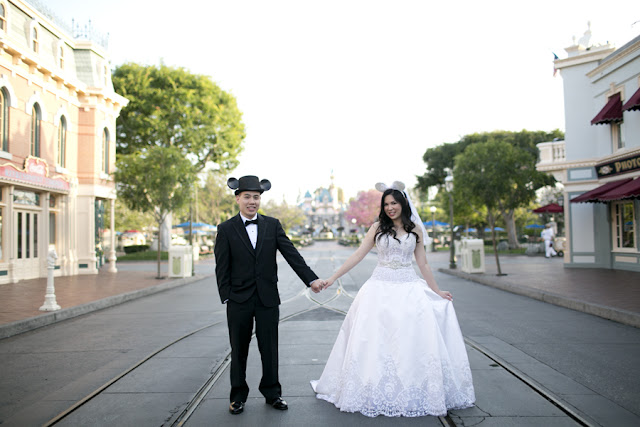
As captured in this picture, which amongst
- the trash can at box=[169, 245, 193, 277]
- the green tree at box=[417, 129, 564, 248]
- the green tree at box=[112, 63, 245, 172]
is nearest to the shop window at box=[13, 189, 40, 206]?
the trash can at box=[169, 245, 193, 277]

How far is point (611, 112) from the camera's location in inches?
683

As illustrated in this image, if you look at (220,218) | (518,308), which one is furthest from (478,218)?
(518,308)

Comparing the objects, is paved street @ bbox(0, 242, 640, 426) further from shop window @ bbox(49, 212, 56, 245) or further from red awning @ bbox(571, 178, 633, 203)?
shop window @ bbox(49, 212, 56, 245)

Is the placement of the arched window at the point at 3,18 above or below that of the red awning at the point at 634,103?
above

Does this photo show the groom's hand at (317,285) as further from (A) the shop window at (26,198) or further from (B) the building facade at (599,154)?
(A) the shop window at (26,198)

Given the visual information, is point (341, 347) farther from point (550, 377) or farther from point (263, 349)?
point (550, 377)

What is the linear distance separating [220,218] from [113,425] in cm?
4840

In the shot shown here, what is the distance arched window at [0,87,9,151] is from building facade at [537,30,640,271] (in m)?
18.3

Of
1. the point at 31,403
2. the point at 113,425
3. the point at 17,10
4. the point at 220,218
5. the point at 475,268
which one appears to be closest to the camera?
the point at 113,425

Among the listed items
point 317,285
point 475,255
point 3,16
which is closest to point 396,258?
point 317,285

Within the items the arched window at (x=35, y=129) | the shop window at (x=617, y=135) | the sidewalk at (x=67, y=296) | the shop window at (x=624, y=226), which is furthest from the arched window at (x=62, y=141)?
the shop window at (x=624, y=226)

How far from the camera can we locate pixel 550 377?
5.20 m

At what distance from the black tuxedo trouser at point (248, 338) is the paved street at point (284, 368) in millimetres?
198

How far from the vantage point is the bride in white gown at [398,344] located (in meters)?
4.05
